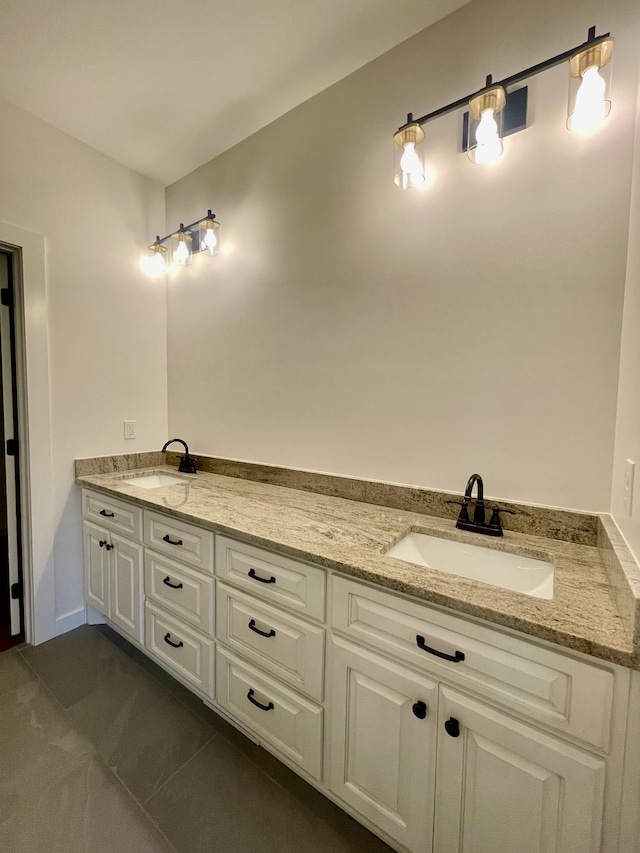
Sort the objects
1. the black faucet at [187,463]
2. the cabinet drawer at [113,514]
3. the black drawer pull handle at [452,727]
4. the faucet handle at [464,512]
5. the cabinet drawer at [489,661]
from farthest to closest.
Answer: the black faucet at [187,463]
the cabinet drawer at [113,514]
the faucet handle at [464,512]
the black drawer pull handle at [452,727]
the cabinet drawer at [489,661]

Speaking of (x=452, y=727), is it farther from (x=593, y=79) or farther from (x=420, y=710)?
(x=593, y=79)

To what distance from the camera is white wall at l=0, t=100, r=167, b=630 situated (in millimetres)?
1897

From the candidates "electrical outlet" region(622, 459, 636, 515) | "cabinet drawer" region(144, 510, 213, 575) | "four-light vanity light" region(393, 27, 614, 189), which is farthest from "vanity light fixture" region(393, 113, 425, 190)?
"cabinet drawer" region(144, 510, 213, 575)

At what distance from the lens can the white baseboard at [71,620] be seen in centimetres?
207

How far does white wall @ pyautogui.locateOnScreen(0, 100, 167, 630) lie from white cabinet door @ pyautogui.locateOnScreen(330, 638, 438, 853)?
186 cm

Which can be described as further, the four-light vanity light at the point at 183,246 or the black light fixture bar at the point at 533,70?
the four-light vanity light at the point at 183,246

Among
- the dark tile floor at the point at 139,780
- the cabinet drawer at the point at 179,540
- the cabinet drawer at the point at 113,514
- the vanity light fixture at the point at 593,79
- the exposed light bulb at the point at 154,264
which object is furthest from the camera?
the exposed light bulb at the point at 154,264

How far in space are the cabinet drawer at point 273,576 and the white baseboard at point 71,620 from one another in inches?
55.8

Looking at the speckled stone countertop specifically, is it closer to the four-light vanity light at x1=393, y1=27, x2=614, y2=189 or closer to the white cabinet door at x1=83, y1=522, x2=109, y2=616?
the white cabinet door at x1=83, y1=522, x2=109, y2=616

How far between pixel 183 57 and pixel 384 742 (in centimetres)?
266

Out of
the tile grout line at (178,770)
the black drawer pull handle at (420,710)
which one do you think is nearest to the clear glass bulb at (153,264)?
the tile grout line at (178,770)

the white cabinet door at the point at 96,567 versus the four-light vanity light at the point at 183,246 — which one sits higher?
the four-light vanity light at the point at 183,246

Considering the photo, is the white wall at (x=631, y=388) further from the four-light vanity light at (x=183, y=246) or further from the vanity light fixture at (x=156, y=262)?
the vanity light fixture at (x=156, y=262)

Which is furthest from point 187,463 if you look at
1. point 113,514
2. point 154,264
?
→ point 154,264
